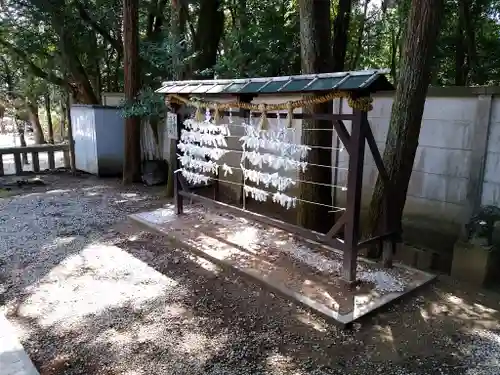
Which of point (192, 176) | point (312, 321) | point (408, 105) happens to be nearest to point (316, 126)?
point (408, 105)

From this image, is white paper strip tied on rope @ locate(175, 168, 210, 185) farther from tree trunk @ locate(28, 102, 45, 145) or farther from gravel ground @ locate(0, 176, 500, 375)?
tree trunk @ locate(28, 102, 45, 145)

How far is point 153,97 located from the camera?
281 inches

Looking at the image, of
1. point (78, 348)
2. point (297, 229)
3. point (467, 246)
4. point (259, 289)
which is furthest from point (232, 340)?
point (467, 246)

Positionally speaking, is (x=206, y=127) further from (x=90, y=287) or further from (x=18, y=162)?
(x=18, y=162)

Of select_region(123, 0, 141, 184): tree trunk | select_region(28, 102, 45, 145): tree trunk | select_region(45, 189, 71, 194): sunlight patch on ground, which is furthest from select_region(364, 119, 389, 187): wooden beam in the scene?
select_region(28, 102, 45, 145): tree trunk

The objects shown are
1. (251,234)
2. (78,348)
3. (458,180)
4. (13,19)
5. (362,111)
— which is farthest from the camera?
(13,19)

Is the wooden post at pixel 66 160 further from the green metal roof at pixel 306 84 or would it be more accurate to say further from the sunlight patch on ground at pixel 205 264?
the sunlight patch on ground at pixel 205 264

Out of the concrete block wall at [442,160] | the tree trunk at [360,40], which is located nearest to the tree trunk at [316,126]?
the concrete block wall at [442,160]

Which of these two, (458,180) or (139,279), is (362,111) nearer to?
(458,180)

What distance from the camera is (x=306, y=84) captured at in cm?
342

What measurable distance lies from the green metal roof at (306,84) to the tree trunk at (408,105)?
60 cm

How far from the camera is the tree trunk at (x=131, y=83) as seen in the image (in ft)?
24.4

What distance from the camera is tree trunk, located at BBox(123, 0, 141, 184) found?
743cm

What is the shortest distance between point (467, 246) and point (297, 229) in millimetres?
1532
